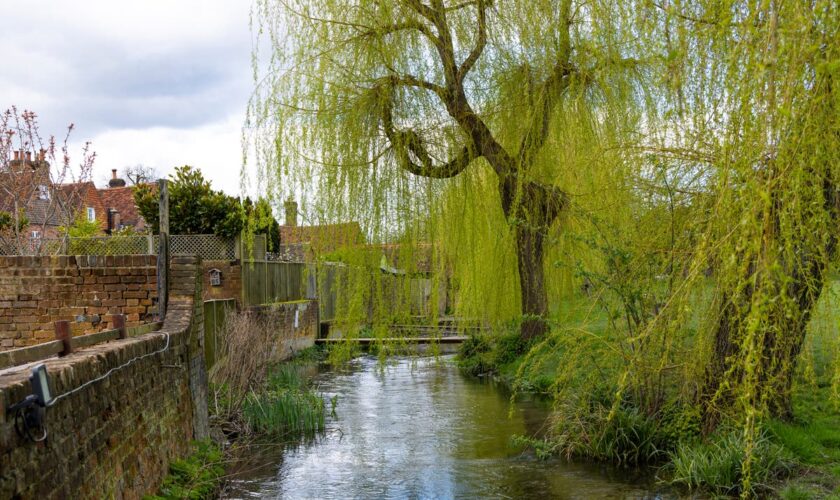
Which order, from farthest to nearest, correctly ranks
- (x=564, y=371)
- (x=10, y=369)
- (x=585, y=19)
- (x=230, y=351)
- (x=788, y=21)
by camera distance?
1. (x=230, y=351)
2. (x=585, y=19)
3. (x=564, y=371)
4. (x=10, y=369)
5. (x=788, y=21)

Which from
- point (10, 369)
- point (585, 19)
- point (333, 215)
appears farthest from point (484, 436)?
point (10, 369)

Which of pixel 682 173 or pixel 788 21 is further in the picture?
pixel 682 173

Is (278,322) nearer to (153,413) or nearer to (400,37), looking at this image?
(400,37)

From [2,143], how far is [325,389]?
9077mm

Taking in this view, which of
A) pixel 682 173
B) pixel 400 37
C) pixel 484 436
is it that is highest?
pixel 400 37

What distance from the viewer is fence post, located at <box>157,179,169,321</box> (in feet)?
28.0

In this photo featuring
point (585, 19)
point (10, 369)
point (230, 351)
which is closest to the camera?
point (10, 369)

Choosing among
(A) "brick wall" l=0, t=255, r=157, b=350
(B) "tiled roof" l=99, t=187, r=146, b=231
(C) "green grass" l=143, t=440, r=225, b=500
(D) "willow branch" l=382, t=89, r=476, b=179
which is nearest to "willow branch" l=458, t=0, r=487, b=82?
(D) "willow branch" l=382, t=89, r=476, b=179

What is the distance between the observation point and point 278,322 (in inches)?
673

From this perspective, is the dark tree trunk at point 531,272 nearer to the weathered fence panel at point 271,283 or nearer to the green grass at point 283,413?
the green grass at point 283,413

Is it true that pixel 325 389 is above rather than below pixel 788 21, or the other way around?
below

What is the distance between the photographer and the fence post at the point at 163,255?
336 inches

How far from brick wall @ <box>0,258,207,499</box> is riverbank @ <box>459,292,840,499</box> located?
338 centimetres

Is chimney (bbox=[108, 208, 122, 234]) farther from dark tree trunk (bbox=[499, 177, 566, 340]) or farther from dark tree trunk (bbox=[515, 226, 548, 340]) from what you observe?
dark tree trunk (bbox=[515, 226, 548, 340])
